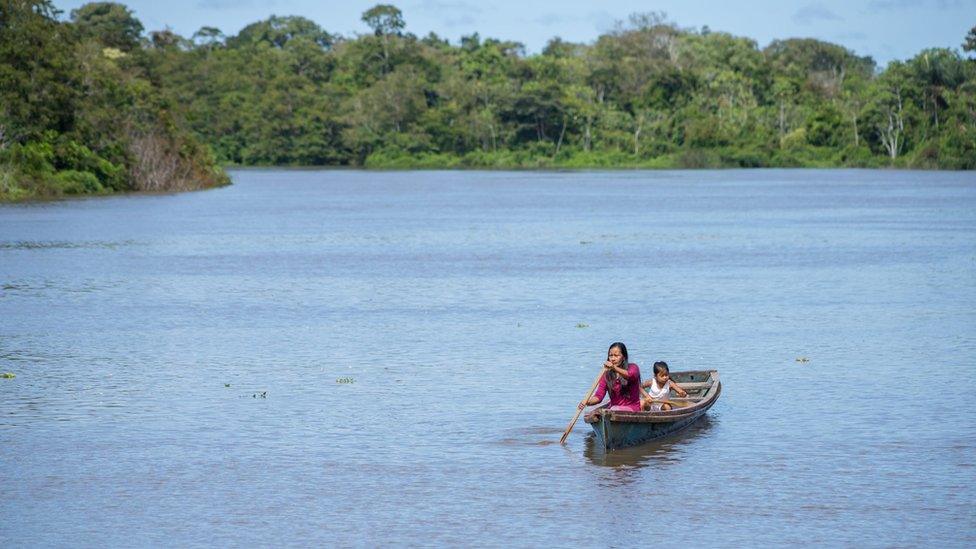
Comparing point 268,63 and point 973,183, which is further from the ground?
point 268,63

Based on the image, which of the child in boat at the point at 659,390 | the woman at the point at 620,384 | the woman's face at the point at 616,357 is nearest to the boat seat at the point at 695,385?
the child in boat at the point at 659,390

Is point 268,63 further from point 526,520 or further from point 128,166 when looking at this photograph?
point 526,520

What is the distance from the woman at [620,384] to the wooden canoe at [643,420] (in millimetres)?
144

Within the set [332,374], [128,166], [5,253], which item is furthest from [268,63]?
[332,374]

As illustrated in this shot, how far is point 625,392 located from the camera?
655 inches

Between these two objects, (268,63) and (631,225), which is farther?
(268,63)

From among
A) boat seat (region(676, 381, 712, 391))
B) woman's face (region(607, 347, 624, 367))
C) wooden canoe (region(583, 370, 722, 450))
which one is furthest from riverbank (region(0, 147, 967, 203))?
woman's face (region(607, 347, 624, 367))

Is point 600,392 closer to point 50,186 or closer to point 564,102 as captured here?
point 50,186

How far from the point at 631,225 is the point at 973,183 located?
160 feet

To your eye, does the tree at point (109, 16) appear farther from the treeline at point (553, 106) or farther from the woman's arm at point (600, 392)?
the woman's arm at point (600, 392)

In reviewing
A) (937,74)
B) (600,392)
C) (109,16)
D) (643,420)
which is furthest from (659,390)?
(109,16)

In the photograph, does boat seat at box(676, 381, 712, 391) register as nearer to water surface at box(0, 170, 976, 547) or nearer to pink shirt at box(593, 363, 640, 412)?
water surface at box(0, 170, 976, 547)

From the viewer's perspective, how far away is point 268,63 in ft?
507

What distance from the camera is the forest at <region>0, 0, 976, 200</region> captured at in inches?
4966
